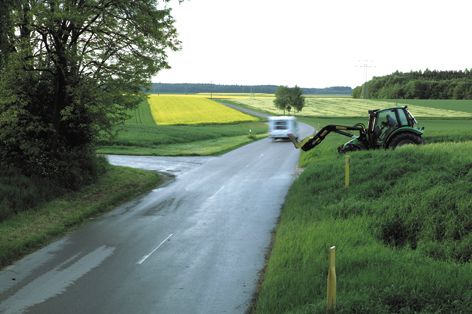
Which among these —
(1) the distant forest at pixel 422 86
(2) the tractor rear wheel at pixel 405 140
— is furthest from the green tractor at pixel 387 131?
(1) the distant forest at pixel 422 86

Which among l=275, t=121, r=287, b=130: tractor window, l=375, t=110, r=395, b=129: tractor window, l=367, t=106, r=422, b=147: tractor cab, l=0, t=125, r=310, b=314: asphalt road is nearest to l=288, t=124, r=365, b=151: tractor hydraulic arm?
l=367, t=106, r=422, b=147: tractor cab

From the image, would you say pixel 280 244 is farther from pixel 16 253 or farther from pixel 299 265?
pixel 16 253

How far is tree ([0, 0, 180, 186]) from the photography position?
51.6 ft

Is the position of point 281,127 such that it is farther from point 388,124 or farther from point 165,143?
point 388,124

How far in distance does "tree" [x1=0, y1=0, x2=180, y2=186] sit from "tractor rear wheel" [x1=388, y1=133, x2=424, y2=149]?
32.2 ft

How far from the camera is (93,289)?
8.33 meters

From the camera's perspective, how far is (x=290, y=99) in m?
102

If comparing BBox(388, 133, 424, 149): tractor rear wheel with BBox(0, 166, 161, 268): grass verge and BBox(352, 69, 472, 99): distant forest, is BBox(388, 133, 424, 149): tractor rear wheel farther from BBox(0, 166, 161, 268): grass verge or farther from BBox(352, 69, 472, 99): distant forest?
BBox(352, 69, 472, 99): distant forest

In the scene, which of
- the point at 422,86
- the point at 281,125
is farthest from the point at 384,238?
the point at 422,86

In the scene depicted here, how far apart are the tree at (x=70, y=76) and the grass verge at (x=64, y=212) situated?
117 cm

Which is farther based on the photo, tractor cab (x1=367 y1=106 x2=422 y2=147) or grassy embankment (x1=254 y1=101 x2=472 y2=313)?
tractor cab (x1=367 y1=106 x2=422 y2=147)

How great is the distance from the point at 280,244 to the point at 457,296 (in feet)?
13.7

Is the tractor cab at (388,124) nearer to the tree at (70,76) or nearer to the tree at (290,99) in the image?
the tree at (70,76)

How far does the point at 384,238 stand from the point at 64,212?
31.2 ft
